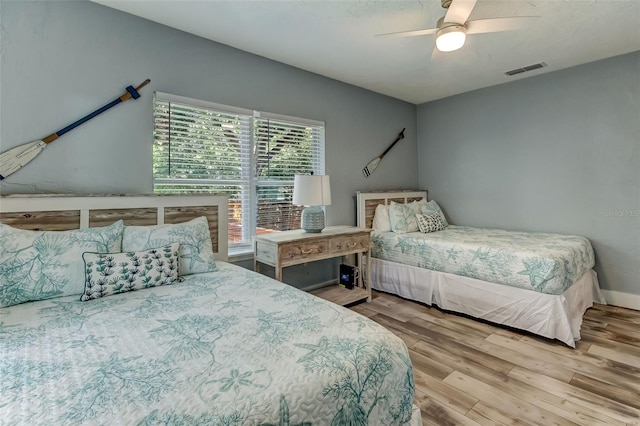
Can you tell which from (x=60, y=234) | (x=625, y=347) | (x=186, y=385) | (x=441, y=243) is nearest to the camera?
(x=186, y=385)

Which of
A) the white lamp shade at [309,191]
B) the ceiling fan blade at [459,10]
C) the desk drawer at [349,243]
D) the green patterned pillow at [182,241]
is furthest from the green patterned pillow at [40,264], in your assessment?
the ceiling fan blade at [459,10]

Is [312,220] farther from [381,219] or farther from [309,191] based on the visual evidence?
[381,219]

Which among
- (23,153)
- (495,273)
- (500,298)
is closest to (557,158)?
(495,273)

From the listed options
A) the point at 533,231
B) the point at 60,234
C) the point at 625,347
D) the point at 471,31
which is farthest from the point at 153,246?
the point at 533,231

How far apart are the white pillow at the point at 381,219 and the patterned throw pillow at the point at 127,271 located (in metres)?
2.51

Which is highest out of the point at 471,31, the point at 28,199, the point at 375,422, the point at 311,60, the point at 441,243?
the point at 311,60

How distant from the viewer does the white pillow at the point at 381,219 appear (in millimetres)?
3818

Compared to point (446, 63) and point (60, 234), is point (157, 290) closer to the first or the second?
point (60, 234)

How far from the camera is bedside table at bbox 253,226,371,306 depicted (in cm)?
265

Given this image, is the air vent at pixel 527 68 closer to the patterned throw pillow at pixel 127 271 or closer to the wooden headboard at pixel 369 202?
the wooden headboard at pixel 369 202

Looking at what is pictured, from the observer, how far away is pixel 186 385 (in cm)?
88

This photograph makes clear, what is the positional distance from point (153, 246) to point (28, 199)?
785 mm

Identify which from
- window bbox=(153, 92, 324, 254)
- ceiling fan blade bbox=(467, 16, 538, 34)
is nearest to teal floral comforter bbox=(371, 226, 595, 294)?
window bbox=(153, 92, 324, 254)

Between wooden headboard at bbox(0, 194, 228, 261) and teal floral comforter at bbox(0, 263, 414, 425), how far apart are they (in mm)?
658
